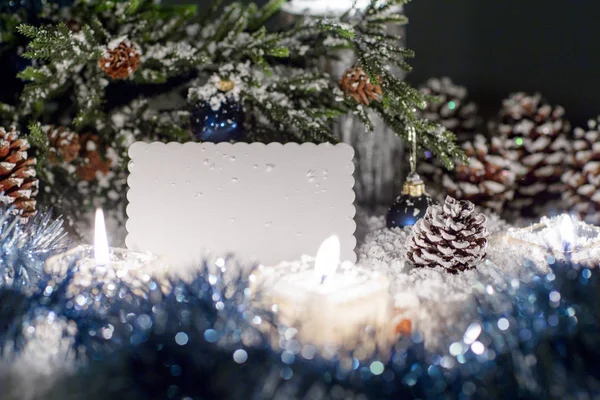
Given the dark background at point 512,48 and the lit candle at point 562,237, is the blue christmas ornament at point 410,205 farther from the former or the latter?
the dark background at point 512,48

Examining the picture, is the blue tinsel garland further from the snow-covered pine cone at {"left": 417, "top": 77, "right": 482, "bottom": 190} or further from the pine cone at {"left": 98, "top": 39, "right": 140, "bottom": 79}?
the snow-covered pine cone at {"left": 417, "top": 77, "right": 482, "bottom": 190}

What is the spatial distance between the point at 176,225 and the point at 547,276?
0.49 meters

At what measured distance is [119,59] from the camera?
872 mm

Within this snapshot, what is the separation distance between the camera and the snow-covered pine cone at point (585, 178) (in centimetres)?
103

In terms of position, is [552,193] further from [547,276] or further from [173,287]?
[173,287]

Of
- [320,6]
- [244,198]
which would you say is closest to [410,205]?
[244,198]

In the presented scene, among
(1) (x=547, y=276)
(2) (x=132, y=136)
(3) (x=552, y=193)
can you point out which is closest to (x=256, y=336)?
(1) (x=547, y=276)

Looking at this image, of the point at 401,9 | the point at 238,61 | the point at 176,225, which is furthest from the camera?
the point at 401,9

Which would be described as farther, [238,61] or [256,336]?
[238,61]

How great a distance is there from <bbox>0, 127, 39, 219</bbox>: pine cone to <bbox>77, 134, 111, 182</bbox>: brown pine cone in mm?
122

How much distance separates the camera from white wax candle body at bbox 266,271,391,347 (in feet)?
1.91

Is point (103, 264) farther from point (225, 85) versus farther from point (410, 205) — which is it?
point (410, 205)

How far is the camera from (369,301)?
1.99 feet

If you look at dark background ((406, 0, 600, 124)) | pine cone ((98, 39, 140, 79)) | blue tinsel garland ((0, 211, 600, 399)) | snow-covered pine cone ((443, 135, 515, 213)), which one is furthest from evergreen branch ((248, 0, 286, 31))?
blue tinsel garland ((0, 211, 600, 399))
